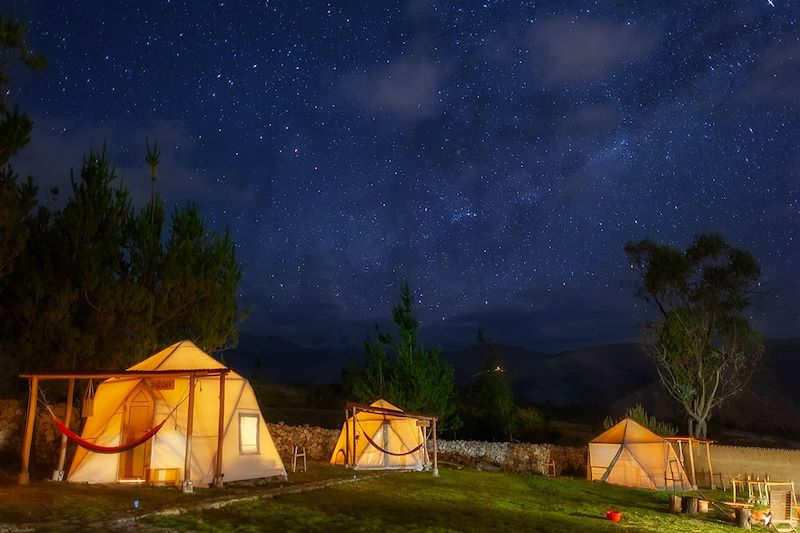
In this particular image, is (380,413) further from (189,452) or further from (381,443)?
(189,452)

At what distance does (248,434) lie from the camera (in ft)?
54.0

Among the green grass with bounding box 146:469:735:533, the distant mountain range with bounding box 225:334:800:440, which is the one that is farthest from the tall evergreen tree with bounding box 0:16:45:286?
the distant mountain range with bounding box 225:334:800:440

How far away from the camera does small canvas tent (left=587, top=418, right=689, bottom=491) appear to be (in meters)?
25.4

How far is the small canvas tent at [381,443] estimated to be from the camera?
23625 millimetres

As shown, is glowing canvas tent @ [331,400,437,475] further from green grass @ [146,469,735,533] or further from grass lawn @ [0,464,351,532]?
grass lawn @ [0,464,351,532]

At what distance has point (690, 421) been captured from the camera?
35031mm

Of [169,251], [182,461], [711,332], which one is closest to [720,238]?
[711,332]

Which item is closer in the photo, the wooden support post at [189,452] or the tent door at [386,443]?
the wooden support post at [189,452]

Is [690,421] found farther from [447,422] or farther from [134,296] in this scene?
[134,296]

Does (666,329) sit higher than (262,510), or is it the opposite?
(666,329)

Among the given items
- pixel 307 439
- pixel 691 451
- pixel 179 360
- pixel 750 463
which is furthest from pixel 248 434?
pixel 750 463

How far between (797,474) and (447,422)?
54.7 ft

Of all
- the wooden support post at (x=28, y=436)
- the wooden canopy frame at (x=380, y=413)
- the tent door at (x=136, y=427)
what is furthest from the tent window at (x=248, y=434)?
the wooden support post at (x=28, y=436)

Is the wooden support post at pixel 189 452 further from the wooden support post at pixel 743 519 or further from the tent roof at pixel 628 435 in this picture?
the tent roof at pixel 628 435
